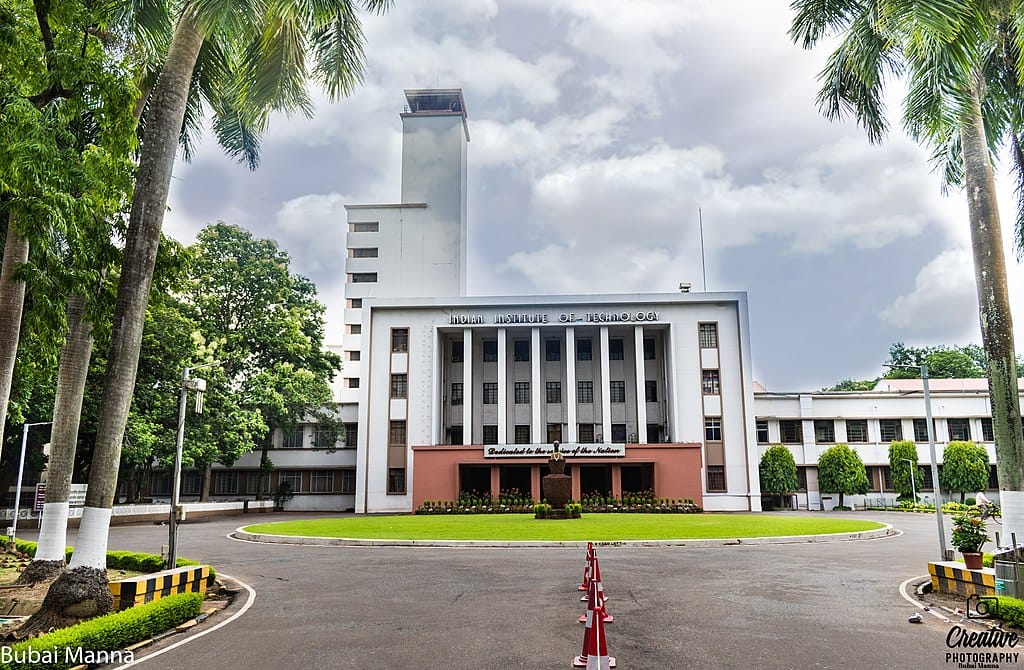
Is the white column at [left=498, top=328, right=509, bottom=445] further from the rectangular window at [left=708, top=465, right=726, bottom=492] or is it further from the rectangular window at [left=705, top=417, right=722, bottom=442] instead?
the rectangular window at [left=708, top=465, right=726, bottom=492]

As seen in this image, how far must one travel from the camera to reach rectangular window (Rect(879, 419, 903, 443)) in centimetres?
4992

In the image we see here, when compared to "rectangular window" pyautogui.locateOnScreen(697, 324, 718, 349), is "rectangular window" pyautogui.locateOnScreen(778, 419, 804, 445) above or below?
below

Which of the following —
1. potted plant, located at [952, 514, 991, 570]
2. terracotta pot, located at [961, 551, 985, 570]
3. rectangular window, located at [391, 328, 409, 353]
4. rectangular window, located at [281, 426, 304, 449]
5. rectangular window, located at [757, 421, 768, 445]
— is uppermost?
rectangular window, located at [391, 328, 409, 353]

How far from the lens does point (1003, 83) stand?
13.9 m

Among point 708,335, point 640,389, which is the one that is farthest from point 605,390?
point 708,335

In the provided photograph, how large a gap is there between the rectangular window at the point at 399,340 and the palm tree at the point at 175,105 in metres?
30.6

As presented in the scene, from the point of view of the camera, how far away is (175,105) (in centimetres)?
1066

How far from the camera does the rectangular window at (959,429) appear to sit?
4950 centimetres

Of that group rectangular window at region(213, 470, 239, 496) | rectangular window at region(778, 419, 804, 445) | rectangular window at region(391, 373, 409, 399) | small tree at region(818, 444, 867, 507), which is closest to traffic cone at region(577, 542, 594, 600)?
rectangular window at region(391, 373, 409, 399)

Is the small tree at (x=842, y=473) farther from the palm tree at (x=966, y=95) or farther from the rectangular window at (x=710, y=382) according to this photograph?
the palm tree at (x=966, y=95)

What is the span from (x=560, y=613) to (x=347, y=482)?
131ft

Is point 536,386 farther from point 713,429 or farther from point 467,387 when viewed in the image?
point 713,429

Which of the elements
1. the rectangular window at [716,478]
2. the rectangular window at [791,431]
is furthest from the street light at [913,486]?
the rectangular window at [716,478]

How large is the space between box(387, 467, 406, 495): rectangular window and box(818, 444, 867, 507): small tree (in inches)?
1061
